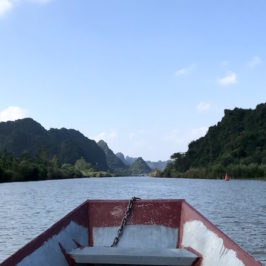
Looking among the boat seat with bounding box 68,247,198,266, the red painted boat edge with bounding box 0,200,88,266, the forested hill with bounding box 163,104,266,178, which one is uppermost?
the forested hill with bounding box 163,104,266,178

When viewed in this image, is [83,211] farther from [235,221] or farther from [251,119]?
[251,119]

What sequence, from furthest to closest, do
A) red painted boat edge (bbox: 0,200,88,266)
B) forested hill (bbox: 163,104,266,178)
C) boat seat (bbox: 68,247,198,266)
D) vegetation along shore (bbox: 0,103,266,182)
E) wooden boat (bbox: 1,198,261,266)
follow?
1. forested hill (bbox: 163,104,266,178)
2. vegetation along shore (bbox: 0,103,266,182)
3. boat seat (bbox: 68,247,198,266)
4. wooden boat (bbox: 1,198,261,266)
5. red painted boat edge (bbox: 0,200,88,266)

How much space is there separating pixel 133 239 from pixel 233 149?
505ft

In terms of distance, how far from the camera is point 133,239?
9.37 metres

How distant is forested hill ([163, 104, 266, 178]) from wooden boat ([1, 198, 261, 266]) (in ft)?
362

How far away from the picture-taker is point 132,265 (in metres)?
8.38

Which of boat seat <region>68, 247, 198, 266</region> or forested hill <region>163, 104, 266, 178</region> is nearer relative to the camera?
boat seat <region>68, 247, 198, 266</region>

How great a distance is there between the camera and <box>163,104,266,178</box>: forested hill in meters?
134

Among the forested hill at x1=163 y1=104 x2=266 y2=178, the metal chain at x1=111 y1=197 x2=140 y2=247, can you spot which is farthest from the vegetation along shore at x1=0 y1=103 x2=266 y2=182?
the metal chain at x1=111 y1=197 x2=140 y2=247

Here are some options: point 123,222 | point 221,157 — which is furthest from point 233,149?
point 123,222

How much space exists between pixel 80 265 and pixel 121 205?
6.93ft

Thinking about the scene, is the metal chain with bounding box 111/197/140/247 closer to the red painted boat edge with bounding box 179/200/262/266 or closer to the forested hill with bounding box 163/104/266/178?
the red painted boat edge with bounding box 179/200/262/266

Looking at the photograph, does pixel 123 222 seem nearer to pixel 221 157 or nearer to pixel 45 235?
pixel 45 235

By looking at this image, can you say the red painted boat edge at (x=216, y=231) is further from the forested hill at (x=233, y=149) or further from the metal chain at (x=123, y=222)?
the forested hill at (x=233, y=149)
